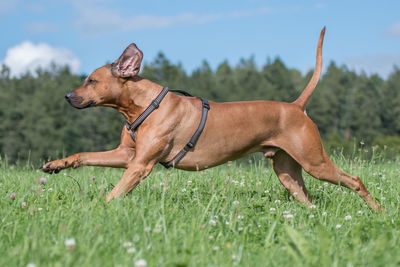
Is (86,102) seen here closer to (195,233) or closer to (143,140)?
(143,140)

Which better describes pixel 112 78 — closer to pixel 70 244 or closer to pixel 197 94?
pixel 70 244

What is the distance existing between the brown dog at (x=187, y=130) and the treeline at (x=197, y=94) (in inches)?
1873

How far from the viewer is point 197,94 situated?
6488 centimetres

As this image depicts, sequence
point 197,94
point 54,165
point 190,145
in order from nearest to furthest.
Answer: point 54,165
point 190,145
point 197,94

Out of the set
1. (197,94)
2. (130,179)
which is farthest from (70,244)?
(197,94)

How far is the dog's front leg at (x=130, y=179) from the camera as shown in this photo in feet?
13.8

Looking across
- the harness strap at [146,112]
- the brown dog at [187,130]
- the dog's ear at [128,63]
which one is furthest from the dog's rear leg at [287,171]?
the dog's ear at [128,63]

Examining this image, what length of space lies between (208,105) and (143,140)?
0.86 meters

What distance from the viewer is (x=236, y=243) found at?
11.0 ft

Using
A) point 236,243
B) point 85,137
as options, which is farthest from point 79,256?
point 85,137

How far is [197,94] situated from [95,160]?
6043 cm

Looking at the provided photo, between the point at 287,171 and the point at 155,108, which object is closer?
the point at 155,108

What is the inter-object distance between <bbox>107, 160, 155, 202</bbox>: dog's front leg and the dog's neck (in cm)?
56

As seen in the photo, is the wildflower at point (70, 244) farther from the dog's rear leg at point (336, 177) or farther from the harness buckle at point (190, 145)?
the dog's rear leg at point (336, 177)
